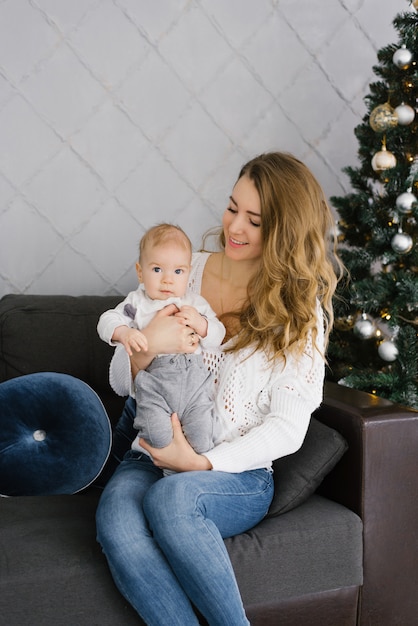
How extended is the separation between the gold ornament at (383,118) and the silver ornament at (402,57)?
0.13m

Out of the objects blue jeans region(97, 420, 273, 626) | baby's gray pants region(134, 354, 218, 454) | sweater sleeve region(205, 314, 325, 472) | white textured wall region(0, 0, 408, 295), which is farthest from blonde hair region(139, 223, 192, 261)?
white textured wall region(0, 0, 408, 295)

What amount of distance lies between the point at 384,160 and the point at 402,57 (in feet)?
1.05

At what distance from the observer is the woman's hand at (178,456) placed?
1573 millimetres

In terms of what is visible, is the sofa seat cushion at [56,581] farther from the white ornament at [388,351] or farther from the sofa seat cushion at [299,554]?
the white ornament at [388,351]

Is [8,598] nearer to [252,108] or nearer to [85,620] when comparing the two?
[85,620]

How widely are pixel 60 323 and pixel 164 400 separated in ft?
2.12

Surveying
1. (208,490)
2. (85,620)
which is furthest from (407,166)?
(85,620)

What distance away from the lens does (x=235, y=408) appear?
1.70m

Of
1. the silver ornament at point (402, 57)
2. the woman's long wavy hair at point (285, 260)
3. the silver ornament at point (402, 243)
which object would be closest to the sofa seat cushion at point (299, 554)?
the woman's long wavy hair at point (285, 260)

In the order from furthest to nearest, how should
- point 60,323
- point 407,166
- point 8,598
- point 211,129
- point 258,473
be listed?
point 211,129 → point 407,166 → point 60,323 → point 258,473 → point 8,598

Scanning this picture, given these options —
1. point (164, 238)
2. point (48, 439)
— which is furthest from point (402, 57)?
point (48, 439)

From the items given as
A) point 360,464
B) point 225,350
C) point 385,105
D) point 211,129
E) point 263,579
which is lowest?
point 263,579

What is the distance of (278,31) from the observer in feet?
8.83

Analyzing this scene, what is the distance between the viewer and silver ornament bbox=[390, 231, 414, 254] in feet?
7.18
